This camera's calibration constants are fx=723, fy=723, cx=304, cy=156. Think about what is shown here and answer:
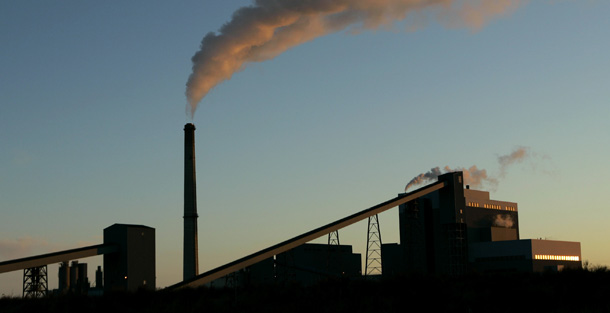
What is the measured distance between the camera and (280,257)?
9525 cm

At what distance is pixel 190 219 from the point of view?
5819cm

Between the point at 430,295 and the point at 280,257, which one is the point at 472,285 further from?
the point at 280,257

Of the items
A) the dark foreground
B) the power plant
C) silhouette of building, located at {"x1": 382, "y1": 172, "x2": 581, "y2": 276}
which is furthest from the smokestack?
silhouette of building, located at {"x1": 382, "y1": 172, "x2": 581, "y2": 276}

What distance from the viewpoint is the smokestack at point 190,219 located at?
189 feet

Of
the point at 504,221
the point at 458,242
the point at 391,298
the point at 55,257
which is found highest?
the point at 504,221

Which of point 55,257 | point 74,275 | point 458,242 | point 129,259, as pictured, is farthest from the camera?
point 74,275

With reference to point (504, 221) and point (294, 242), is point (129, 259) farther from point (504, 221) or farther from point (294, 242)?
point (504, 221)

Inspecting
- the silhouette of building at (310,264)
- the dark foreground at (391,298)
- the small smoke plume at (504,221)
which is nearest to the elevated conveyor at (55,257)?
the dark foreground at (391,298)

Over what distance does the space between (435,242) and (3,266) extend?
44685mm

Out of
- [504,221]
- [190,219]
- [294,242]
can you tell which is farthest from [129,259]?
[504,221]

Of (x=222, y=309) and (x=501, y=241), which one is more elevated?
(x=501, y=241)

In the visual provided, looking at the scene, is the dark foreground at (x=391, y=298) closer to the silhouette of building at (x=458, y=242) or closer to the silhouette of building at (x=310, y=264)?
the silhouette of building at (x=458, y=242)

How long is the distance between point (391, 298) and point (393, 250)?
56427 millimetres

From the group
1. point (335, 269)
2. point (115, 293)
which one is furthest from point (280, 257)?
point (115, 293)
